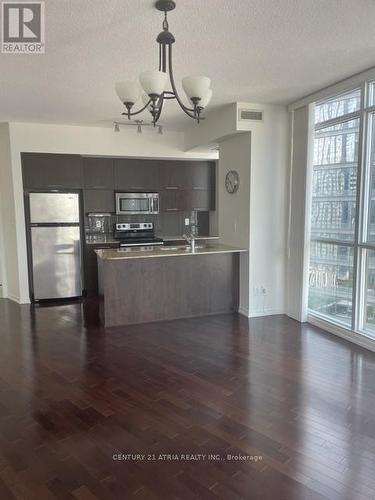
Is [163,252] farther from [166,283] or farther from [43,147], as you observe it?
[43,147]

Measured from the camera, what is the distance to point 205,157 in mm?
6918

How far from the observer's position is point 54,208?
5.89 metres

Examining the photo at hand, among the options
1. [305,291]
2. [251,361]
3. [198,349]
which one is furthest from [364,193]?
[198,349]

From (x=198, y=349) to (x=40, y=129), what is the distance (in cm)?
417

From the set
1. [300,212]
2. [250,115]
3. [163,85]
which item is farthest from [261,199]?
[163,85]

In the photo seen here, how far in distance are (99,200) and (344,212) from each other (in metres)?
3.98

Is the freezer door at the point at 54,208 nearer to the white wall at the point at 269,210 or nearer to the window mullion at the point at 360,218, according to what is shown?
the white wall at the point at 269,210

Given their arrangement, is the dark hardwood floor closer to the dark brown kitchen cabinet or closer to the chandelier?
the chandelier

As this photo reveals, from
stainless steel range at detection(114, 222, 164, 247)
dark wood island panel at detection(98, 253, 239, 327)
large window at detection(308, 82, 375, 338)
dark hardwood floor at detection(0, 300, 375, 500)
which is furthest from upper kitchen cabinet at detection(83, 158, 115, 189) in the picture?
large window at detection(308, 82, 375, 338)

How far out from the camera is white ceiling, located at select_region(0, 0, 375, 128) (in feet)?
7.97

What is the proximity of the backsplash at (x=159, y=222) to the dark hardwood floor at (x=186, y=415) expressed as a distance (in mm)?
2684

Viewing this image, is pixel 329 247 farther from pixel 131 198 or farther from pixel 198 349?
pixel 131 198

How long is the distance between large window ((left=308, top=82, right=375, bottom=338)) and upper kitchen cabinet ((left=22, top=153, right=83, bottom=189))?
12.1 ft

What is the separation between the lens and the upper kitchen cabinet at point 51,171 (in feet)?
19.0
